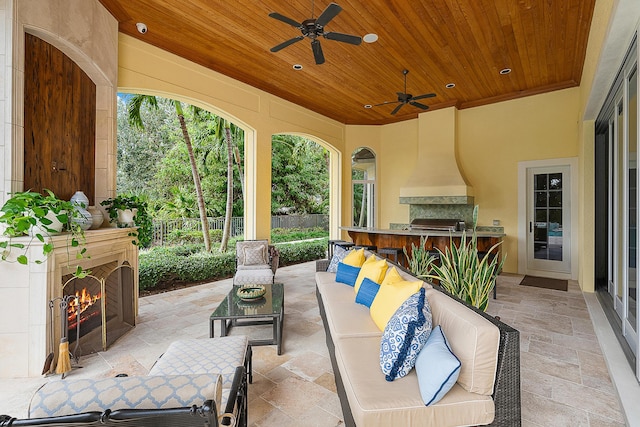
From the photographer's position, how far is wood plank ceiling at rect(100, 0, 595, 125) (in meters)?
3.48

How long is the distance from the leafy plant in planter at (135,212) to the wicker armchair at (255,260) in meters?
1.30

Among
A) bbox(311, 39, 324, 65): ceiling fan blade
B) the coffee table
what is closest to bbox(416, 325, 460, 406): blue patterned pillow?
the coffee table

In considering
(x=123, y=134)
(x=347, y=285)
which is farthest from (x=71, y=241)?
(x=123, y=134)

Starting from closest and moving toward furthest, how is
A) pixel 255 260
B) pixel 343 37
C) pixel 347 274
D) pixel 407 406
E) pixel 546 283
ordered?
pixel 407 406
pixel 343 37
pixel 347 274
pixel 255 260
pixel 546 283

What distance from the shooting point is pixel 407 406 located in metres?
1.42

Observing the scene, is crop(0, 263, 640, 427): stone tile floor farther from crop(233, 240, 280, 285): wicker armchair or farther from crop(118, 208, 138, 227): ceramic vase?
crop(118, 208, 138, 227): ceramic vase

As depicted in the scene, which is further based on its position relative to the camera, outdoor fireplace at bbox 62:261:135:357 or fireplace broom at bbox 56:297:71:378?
outdoor fireplace at bbox 62:261:135:357

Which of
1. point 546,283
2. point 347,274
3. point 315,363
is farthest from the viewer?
point 546,283

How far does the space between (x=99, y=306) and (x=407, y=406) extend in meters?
3.12

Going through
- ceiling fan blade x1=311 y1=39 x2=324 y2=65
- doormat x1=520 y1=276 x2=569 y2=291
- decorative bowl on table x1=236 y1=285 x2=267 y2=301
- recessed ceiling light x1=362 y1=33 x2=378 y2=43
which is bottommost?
doormat x1=520 y1=276 x2=569 y2=291

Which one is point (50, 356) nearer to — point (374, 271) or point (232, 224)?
point (374, 271)

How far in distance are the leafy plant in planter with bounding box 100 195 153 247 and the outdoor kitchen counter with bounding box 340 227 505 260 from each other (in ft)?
13.8

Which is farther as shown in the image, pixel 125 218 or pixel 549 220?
pixel 549 220

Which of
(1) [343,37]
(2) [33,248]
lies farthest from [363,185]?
(2) [33,248]
